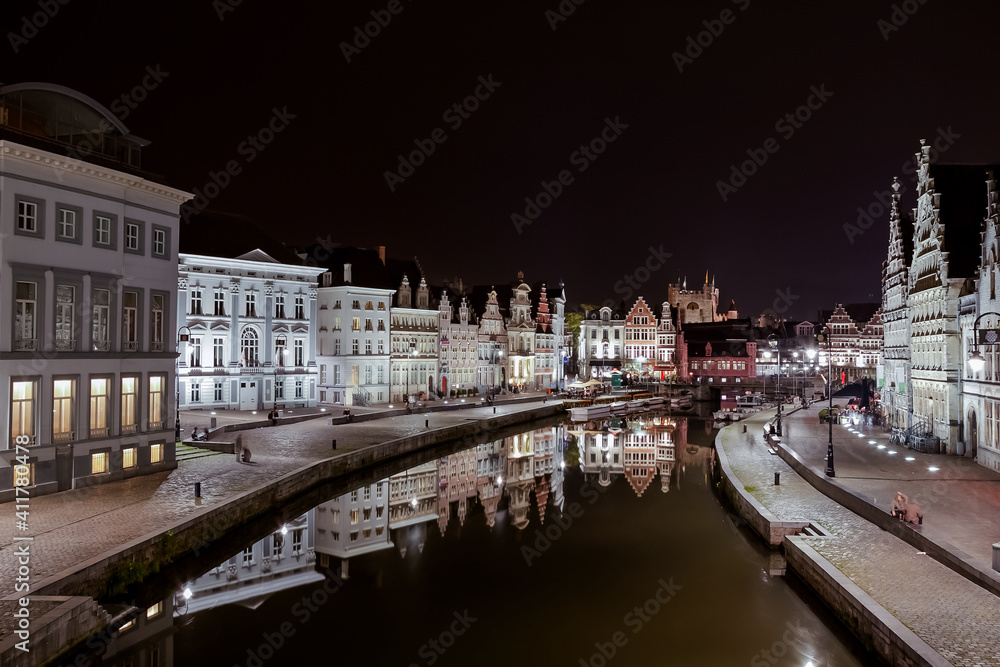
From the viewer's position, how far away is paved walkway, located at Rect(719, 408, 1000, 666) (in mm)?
12516

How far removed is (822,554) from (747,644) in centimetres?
405

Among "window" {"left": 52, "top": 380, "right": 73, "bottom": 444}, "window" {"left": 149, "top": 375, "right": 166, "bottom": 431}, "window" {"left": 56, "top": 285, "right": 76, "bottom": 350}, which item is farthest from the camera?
"window" {"left": 149, "top": 375, "right": 166, "bottom": 431}

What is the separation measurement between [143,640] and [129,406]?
43.3 feet

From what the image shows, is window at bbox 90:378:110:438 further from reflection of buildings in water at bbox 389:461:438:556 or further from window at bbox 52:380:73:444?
reflection of buildings in water at bbox 389:461:438:556

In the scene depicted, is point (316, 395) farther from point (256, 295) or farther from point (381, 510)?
point (381, 510)

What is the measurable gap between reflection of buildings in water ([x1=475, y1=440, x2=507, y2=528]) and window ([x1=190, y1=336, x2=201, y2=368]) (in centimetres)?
2010

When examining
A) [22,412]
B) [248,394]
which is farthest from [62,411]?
[248,394]

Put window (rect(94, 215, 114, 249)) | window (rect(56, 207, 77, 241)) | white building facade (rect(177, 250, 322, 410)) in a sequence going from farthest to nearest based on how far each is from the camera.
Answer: white building facade (rect(177, 250, 322, 410)), window (rect(94, 215, 114, 249)), window (rect(56, 207, 77, 241))

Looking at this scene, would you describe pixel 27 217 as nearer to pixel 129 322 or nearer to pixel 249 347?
pixel 129 322

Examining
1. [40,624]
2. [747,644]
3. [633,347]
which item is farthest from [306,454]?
[633,347]

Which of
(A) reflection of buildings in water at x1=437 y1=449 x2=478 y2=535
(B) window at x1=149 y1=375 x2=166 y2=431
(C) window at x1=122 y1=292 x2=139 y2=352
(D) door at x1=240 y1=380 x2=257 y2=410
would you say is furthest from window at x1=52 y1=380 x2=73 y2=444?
(D) door at x1=240 y1=380 x2=257 y2=410

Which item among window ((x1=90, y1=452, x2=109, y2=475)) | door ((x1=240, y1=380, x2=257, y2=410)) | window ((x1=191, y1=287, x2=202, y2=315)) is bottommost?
window ((x1=90, y1=452, x2=109, y2=475))

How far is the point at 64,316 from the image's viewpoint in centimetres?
2381

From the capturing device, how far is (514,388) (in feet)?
259
